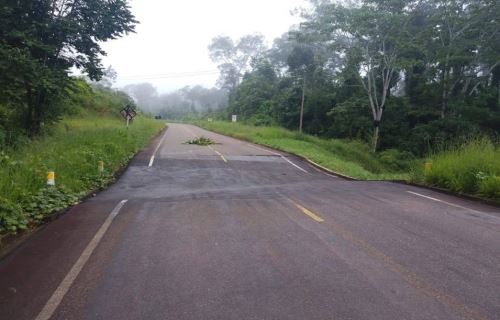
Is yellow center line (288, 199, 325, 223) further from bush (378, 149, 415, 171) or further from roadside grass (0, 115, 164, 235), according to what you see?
Result: bush (378, 149, 415, 171)

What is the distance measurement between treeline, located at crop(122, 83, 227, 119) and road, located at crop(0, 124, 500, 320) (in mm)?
98542

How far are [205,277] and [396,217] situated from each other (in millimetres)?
4548

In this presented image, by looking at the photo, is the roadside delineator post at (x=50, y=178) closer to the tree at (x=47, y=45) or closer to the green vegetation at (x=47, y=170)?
the green vegetation at (x=47, y=170)

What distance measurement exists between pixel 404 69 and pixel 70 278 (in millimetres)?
38198

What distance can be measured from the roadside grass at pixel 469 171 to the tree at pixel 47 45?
14.9 m

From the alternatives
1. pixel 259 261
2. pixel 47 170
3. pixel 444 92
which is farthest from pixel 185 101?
pixel 259 261

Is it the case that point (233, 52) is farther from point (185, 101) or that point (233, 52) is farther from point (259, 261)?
point (259, 261)

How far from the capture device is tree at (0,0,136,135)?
16453 mm

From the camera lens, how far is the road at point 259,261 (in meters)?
4.11

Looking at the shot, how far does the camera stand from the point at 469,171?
11.7 metres

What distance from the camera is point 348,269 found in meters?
5.10

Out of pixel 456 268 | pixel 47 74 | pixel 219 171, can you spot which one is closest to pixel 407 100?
pixel 219 171


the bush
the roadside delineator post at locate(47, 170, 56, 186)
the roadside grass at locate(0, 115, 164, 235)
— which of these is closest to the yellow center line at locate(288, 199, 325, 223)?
the roadside grass at locate(0, 115, 164, 235)

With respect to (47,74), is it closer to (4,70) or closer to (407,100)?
(4,70)
